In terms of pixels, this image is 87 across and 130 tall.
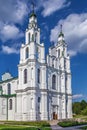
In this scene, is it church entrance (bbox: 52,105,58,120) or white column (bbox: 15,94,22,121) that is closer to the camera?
white column (bbox: 15,94,22,121)

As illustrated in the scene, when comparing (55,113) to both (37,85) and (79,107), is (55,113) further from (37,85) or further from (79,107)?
(79,107)

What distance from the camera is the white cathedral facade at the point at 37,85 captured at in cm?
6600

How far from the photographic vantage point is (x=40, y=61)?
2714 inches

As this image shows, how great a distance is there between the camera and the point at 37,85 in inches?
2618

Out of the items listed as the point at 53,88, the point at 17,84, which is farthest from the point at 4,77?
the point at 53,88

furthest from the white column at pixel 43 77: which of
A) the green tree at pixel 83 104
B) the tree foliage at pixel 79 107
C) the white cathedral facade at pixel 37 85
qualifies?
the green tree at pixel 83 104

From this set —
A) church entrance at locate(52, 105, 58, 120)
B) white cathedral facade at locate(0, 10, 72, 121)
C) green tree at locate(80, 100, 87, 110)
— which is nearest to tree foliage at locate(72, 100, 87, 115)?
green tree at locate(80, 100, 87, 110)

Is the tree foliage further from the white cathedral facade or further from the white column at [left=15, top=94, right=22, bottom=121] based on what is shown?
the white column at [left=15, top=94, right=22, bottom=121]

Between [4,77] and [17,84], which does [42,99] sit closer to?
[17,84]

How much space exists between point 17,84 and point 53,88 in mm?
9793

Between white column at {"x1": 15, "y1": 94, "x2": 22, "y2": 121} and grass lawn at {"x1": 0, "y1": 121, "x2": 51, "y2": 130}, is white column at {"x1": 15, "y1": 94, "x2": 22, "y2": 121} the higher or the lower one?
the higher one

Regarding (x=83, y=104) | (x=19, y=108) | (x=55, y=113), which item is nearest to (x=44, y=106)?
(x=55, y=113)

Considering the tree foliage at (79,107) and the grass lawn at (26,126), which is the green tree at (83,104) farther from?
the grass lawn at (26,126)

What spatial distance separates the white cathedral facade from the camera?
66000mm
